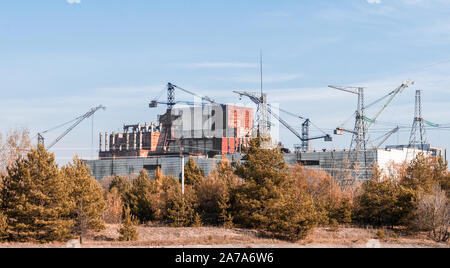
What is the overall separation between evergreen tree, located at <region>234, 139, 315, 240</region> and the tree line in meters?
0.08

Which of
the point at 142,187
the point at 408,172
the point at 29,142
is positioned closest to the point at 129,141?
the point at 29,142

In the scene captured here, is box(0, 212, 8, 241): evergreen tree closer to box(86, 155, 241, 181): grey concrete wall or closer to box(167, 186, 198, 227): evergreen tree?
box(167, 186, 198, 227): evergreen tree

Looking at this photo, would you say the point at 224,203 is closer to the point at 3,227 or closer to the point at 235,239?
the point at 235,239

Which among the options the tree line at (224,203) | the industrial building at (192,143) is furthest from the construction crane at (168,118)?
the tree line at (224,203)

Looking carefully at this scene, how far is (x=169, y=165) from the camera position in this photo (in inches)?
5133

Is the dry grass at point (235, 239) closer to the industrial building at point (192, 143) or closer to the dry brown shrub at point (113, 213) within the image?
the dry brown shrub at point (113, 213)

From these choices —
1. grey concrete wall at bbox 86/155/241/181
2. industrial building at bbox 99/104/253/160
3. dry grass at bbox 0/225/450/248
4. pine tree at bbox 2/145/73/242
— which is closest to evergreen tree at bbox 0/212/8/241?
pine tree at bbox 2/145/73/242

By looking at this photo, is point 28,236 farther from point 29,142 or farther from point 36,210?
point 29,142

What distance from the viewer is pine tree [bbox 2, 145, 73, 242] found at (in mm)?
37281

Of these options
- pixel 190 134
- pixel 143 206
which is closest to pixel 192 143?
pixel 190 134

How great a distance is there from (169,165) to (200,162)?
8.34 m

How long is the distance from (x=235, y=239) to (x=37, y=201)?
15.5 m

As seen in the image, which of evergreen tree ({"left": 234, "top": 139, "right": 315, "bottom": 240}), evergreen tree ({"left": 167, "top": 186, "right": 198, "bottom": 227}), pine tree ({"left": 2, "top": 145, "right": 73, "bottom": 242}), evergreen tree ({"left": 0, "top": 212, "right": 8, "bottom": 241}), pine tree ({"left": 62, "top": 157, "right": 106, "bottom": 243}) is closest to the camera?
evergreen tree ({"left": 0, "top": 212, "right": 8, "bottom": 241})

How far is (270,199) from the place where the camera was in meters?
44.9
